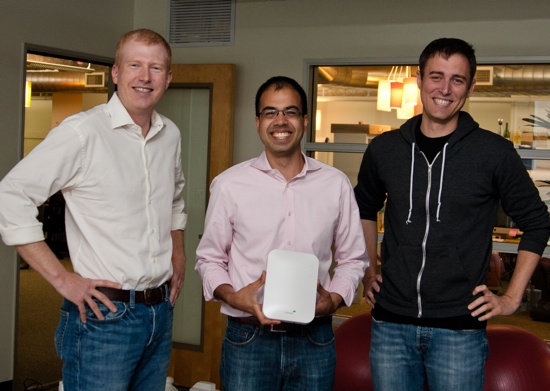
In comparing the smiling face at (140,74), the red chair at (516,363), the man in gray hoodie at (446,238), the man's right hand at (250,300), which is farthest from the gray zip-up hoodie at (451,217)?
the red chair at (516,363)

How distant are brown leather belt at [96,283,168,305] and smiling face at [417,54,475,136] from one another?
38.3 inches

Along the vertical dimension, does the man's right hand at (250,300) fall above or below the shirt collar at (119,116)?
below

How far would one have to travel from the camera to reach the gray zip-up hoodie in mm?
2115

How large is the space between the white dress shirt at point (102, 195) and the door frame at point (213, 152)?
8.60ft

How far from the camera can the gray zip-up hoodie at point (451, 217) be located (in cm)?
212

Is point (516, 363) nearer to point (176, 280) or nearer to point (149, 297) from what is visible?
point (176, 280)

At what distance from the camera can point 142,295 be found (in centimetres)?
209

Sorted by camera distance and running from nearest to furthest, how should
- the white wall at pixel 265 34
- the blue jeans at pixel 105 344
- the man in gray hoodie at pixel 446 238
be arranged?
1. the blue jeans at pixel 105 344
2. the man in gray hoodie at pixel 446 238
3. the white wall at pixel 265 34

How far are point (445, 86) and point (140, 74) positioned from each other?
35.3 inches

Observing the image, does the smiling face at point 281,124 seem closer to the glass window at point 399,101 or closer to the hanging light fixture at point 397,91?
the glass window at point 399,101

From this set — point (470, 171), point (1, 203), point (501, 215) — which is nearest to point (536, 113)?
point (501, 215)

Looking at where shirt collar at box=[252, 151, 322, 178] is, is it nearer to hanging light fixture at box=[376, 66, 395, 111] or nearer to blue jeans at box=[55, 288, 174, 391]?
blue jeans at box=[55, 288, 174, 391]

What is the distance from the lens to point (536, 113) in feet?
14.6

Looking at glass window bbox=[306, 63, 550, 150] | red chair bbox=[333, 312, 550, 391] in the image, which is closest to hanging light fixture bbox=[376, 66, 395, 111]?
glass window bbox=[306, 63, 550, 150]
